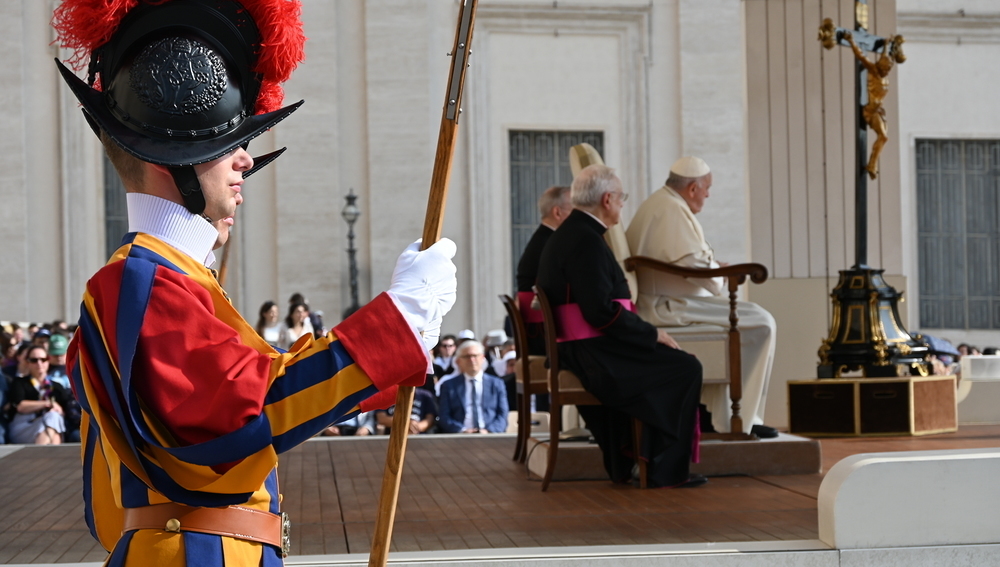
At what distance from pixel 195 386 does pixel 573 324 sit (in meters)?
3.83

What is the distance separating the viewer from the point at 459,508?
4629mm

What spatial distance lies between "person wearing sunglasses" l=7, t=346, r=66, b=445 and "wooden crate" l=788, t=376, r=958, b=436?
525 centimetres

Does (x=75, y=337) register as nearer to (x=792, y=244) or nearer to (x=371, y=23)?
(x=792, y=244)

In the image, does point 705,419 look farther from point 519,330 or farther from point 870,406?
point 870,406

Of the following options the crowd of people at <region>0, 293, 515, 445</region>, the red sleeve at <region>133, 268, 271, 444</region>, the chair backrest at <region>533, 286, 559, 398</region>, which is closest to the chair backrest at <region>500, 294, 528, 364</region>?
the chair backrest at <region>533, 286, 559, 398</region>

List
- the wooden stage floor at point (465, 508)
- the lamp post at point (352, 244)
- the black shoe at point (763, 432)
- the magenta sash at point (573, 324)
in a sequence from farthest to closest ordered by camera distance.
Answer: the lamp post at point (352, 244) < the black shoe at point (763, 432) < the magenta sash at point (573, 324) < the wooden stage floor at point (465, 508)

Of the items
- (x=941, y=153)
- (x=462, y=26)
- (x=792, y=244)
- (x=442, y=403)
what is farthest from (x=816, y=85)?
(x=941, y=153)

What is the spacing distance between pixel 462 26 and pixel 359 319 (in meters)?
0.50

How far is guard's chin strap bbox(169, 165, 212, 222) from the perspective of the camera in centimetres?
168

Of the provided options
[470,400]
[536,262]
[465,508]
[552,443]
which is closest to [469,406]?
[470,400]

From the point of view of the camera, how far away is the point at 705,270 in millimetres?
5684

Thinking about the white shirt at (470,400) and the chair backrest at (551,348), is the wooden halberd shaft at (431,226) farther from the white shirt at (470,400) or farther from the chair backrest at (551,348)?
the white shirt at (470,400)

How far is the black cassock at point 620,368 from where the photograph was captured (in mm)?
Result: 5117

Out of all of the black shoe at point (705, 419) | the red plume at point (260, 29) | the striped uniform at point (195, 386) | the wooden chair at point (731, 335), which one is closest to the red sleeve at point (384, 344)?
the striped uniform at point (195, 386)
